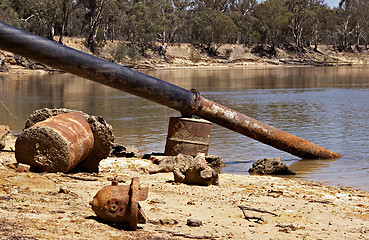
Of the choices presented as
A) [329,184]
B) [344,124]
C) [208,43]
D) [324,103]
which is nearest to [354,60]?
[208,43]

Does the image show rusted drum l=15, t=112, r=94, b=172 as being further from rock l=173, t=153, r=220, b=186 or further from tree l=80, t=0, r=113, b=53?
tree l=80, t=0, r=113, b=53

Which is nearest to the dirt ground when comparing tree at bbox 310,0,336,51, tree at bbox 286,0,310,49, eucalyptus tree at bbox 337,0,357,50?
tree at bbox 286,0,310,49

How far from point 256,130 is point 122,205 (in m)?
5.61

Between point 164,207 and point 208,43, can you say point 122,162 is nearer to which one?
point 164,207

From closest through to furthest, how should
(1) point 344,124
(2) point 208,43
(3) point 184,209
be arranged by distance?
(3) point 184,209, (1) point 344,124, (2) point 208,43

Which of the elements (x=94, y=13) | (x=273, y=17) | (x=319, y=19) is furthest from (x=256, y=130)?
(x=319, y=19)

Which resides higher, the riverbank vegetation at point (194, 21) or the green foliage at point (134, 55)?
the riverbank vegetation at point (194, 21)

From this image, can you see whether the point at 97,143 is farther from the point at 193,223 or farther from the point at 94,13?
the point at 94,13

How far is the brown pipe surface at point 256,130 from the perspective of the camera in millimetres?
9422

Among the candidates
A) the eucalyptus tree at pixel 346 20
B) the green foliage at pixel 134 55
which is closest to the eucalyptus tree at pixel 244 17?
the eucalyptus tree at pixel 346 20

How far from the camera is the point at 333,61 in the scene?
83.4 metres

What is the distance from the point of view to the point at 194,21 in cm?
8025

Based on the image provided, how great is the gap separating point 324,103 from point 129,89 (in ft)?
50.1

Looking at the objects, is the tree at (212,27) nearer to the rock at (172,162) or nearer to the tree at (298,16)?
the tree at (298,16)
